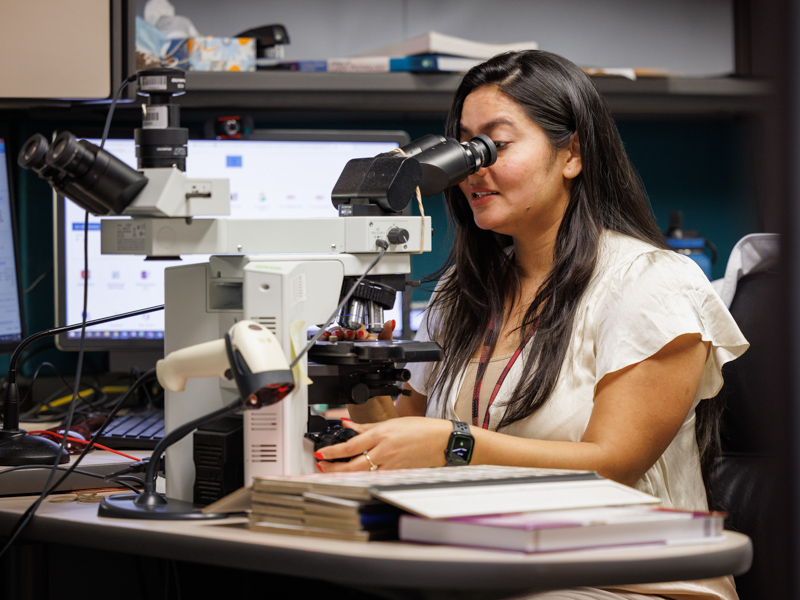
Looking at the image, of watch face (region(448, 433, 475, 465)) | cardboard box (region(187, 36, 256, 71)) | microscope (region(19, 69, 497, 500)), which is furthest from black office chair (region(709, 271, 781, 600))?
cardboard box (region(187, 36, 256, 71))

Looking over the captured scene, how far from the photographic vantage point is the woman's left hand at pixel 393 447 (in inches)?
35.3

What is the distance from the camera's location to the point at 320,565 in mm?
686

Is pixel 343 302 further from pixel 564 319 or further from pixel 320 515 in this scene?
pixel 564 319

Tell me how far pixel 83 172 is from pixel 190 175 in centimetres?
88

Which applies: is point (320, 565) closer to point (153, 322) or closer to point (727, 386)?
point (727, 386)

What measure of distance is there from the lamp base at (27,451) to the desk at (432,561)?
0.40 metres

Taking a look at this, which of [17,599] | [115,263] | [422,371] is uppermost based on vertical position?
[115,263]

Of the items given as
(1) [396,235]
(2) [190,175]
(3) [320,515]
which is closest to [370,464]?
(3) [320,515]

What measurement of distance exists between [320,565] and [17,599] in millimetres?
578

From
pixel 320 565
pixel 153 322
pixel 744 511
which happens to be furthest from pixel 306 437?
pixel 153 322

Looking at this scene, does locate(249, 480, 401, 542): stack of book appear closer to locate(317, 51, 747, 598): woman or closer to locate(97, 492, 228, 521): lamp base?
locate(97, 492, 228, 521): lamp base

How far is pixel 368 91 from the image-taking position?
1.69m

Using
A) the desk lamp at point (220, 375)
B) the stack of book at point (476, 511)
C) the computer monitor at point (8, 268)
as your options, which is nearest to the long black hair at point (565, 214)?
the stack of book at point (476, 511)

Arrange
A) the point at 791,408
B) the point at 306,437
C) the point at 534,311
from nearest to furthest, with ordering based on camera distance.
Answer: the point at 791,408 → the point at 306,437 → the point at 534,311
